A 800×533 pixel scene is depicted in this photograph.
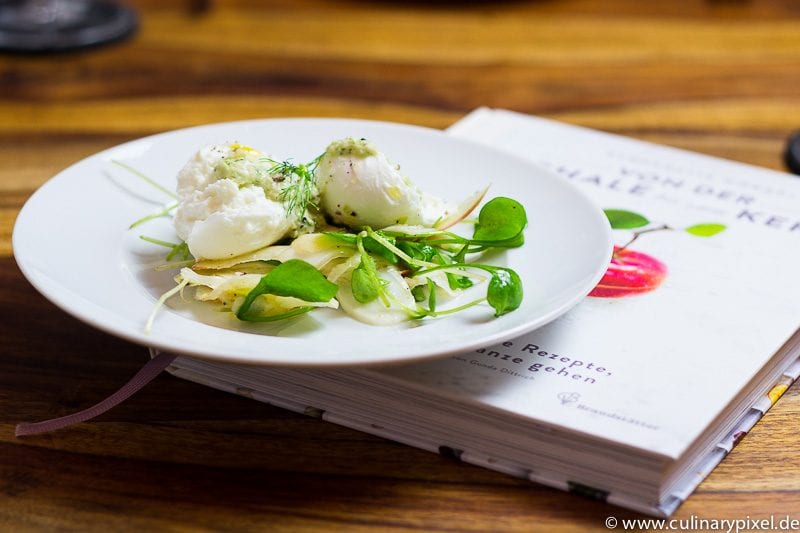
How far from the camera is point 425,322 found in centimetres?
89

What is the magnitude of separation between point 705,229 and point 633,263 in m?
0.15

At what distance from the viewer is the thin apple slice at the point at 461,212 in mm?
1048

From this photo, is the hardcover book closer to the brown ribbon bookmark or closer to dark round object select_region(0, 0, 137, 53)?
the brown ribbon bookmark

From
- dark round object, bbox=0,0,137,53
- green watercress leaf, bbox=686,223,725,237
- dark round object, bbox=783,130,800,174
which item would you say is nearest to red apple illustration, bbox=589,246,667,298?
green watercress leaf, bbox=686,223,725,237

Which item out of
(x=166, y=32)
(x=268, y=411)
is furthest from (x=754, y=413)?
(x=166, y=32)

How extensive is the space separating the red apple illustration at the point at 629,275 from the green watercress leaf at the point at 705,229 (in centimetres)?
10

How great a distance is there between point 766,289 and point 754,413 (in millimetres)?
183

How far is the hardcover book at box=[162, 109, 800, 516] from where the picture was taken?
80 cm

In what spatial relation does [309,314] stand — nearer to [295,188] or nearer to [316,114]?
[295,188]

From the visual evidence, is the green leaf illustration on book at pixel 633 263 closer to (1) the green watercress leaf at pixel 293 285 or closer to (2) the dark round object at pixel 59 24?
(1) the green watercress leaf at pixel 293 285

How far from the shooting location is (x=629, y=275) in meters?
1.07

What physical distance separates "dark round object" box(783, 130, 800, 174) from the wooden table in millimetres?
16

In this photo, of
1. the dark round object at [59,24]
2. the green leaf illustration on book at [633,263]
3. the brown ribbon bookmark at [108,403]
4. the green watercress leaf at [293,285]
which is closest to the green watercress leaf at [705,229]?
the green leaf illustration on book at [633,263]

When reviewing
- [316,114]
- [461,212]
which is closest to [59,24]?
[316,114]
